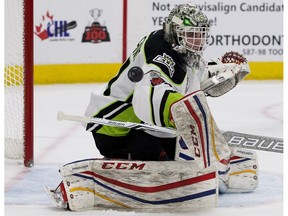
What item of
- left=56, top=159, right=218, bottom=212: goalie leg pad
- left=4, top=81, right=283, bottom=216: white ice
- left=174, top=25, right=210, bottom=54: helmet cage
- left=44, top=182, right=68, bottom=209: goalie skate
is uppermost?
left=174, top=25, right=210, bottom=54: helmet cage

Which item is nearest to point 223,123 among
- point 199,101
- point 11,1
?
point 11,1

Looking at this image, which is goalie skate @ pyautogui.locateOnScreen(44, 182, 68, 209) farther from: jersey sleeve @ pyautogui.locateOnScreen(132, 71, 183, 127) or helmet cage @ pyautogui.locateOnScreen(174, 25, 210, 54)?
helmet cage @ pyautogui.locateOnScreen(174, 25, 210, 54)

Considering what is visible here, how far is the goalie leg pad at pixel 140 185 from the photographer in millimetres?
3277

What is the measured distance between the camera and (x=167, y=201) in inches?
130

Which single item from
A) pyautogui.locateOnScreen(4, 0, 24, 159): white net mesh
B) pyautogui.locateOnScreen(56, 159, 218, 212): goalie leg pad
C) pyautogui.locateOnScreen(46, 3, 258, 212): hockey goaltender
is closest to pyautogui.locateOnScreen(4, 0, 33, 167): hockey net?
pyautogui.locateOnScreen(4, 0, 24, 159): white net mesh

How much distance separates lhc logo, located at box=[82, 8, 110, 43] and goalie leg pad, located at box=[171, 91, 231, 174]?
3970mm

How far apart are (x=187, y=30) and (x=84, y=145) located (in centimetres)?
163

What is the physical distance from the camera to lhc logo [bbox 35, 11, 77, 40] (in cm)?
686

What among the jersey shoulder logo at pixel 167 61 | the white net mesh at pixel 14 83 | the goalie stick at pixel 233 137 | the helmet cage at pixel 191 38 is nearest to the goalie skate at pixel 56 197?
the goalie stick at pixel 233 137

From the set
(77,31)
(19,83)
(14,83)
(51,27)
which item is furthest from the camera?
(77,31)

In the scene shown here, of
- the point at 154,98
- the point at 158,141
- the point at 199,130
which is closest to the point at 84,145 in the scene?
the point at 158,141

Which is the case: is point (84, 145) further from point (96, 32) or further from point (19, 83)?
point (96, 32)

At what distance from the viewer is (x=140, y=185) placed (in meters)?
3.30

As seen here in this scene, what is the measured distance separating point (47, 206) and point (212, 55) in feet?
13.3
